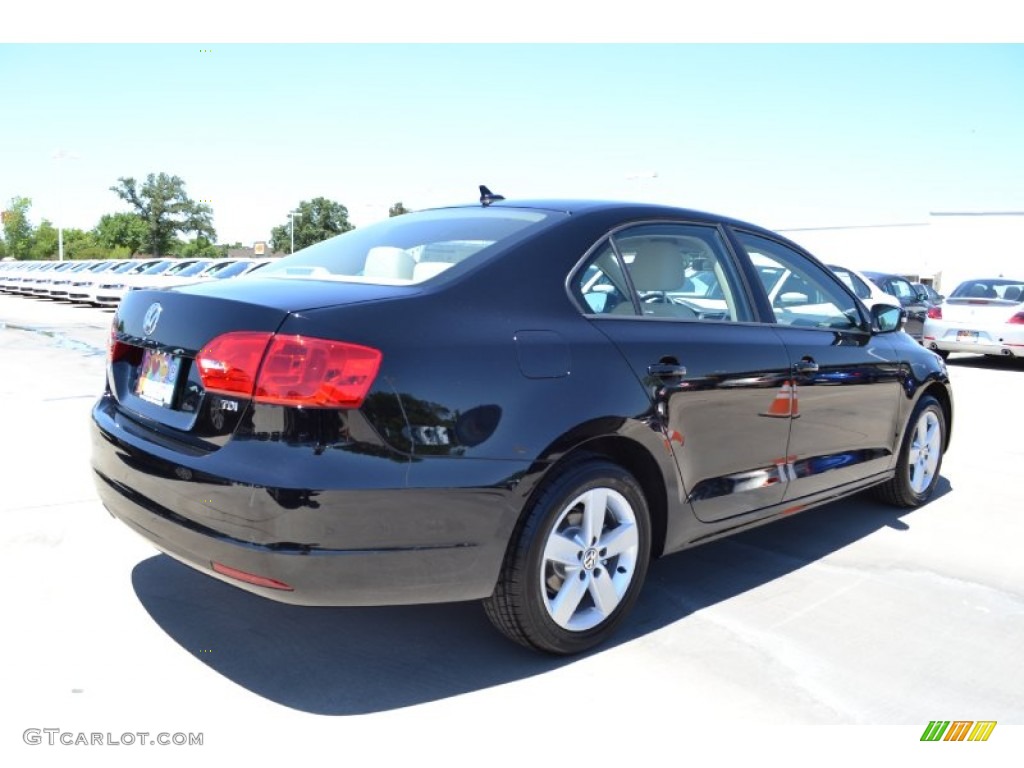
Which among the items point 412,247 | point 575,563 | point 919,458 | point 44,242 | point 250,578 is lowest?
point 919,458

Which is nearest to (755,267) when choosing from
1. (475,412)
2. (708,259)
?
(708,259)

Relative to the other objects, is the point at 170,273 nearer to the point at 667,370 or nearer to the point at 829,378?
the point at 829,378

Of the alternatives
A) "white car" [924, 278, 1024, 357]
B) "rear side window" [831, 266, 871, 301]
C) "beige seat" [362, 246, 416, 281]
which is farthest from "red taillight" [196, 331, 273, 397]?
"white car" [924, 278, 1024, 357]

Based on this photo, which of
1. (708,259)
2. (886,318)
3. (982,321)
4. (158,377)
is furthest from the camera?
(982,321)

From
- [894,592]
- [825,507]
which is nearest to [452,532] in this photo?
[894,592]

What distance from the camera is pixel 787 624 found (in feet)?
11.4

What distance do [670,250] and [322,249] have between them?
146cm

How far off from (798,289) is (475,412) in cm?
236

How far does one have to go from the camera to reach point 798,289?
14.5 feet

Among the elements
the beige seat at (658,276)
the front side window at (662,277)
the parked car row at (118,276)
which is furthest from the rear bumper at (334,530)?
the parked car row at (118,276)

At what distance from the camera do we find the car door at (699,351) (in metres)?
3.26

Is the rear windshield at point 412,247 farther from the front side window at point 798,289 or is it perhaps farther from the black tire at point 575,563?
the front side window at point 798,289

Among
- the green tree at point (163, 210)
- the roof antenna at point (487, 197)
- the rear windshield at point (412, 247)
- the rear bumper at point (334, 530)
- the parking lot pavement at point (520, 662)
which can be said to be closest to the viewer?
the rear bumper at point (334, 530)

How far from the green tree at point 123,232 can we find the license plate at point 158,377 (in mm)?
97680
